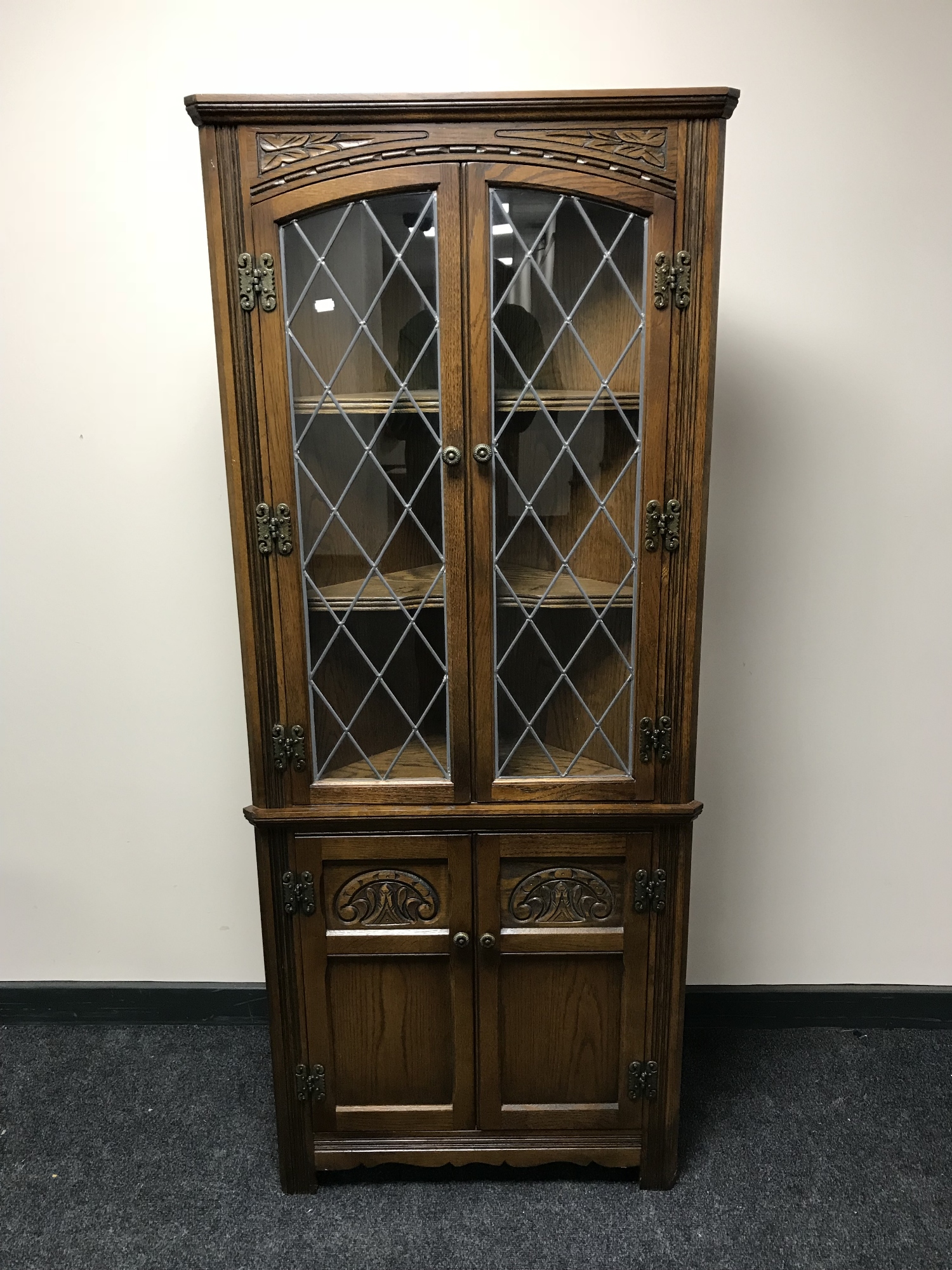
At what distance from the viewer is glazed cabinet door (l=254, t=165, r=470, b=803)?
4.19 ft

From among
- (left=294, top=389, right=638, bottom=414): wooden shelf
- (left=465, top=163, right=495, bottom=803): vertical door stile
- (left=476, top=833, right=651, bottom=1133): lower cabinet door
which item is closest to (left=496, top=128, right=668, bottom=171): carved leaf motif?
(left=465, top=163, right=495, bottom=803): vertical door stile

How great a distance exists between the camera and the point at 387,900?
149 centimetres

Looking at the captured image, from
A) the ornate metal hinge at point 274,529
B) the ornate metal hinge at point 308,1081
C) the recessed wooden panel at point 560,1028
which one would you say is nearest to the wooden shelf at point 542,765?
the recessed wooden panel at point 560,1028

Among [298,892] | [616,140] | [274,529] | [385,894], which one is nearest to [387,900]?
[385,894]

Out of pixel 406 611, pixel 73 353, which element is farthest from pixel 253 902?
pixel 73 353

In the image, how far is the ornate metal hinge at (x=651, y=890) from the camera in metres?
1.46

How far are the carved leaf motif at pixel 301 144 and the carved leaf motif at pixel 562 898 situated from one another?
1.26m

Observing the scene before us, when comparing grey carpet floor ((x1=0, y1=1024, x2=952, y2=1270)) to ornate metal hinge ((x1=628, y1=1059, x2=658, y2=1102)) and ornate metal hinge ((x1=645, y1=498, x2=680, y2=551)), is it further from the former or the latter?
ornate metal hinge ((x1=645, y1=498, x2=680, y2=551))

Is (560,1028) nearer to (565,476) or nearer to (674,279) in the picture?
(565,476)

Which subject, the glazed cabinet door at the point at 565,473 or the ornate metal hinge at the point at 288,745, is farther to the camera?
the ornate metal hinge at the point at 288,745

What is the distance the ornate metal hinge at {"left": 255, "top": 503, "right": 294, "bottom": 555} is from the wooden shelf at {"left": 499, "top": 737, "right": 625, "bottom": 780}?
1.74 ft

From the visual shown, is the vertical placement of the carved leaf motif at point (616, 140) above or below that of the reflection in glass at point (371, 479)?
above

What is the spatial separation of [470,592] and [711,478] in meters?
0.76

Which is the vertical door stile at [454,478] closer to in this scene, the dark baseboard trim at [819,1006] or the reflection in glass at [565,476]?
the reflection in glass at [565,476]
